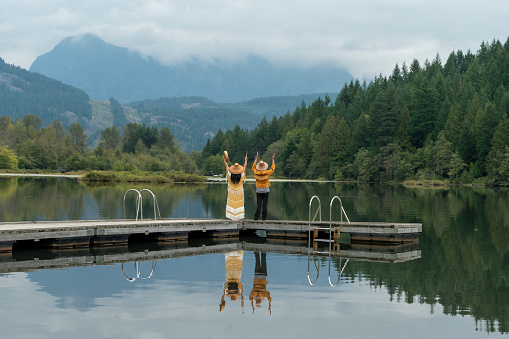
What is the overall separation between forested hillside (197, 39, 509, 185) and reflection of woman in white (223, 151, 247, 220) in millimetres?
74567

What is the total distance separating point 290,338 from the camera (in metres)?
13.0

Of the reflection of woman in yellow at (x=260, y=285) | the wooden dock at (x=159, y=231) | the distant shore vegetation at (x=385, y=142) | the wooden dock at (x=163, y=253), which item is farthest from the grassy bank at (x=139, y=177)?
the reflection of woman in yellow at (x=260, y=285)

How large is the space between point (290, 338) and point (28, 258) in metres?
12.6

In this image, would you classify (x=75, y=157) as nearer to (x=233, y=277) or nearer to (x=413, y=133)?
(x=413, y=133)

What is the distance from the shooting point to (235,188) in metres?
28.8

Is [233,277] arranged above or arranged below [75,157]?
below

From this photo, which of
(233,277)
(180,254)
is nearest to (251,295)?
(233,277)

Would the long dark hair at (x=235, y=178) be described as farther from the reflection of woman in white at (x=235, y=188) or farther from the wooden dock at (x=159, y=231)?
the wooden dock at (x=159, y=231)

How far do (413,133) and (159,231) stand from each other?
349ft

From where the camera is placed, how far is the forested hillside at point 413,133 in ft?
343

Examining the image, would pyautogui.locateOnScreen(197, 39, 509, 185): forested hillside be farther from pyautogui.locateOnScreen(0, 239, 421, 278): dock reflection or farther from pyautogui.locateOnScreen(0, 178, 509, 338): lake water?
pyautogui.locateOnScreen(0, 178, 509, 338): lake water

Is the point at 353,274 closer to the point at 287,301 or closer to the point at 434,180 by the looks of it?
the point at 287,301

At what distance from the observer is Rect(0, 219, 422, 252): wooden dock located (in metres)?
24.0

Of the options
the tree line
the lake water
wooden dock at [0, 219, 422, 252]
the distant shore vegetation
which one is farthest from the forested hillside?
the lake water
